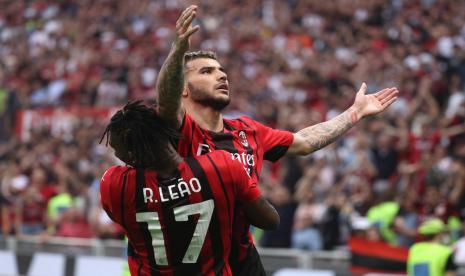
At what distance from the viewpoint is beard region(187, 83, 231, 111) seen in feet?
17.7

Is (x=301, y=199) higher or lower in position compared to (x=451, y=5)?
lower

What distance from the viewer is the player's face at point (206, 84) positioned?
5.41 meters

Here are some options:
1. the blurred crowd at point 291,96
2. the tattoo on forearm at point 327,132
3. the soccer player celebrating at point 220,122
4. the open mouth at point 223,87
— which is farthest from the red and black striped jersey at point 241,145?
the blurred crowd at point 291,96

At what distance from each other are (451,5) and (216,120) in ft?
33.0

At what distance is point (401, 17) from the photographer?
15023 mm

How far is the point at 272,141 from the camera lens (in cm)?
584

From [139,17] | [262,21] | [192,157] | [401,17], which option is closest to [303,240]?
[401,17]

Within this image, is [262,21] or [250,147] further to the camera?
[262,21]

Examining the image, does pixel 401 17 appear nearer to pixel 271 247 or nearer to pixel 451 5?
pixel 451 5

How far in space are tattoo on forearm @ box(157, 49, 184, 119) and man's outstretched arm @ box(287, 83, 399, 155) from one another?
54.4 inches

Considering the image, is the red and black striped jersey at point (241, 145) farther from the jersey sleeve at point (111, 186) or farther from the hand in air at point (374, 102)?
the hand in air at point (374, 102)

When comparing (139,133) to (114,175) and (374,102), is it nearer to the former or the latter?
(114,175)

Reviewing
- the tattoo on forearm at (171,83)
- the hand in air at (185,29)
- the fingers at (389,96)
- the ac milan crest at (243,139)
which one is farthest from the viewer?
the fingers at (389,96)

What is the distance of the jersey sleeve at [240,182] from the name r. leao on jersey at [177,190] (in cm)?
19
